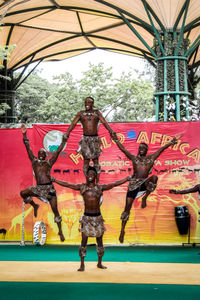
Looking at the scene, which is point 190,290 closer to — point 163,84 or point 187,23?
point 163,84

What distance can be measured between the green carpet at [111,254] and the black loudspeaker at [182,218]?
504 millimetres

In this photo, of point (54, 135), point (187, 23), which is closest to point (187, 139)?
point (54, 135)

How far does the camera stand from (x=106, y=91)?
3177 cm

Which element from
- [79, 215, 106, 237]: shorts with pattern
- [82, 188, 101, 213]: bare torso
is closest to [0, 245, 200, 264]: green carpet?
[79, 215, 106, 237]: shorts with pattern

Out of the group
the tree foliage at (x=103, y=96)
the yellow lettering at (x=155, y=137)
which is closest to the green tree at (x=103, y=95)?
the tree foliage at (x=103, y=96)

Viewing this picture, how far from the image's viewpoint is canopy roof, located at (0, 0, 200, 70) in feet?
58.1

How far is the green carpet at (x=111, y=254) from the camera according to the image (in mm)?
11141

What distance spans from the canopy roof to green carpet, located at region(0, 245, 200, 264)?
807cm

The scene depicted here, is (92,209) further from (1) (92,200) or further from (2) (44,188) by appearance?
(2) (44,188)

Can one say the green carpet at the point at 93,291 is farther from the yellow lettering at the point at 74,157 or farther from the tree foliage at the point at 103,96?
the tree foliage at the point at 103,96

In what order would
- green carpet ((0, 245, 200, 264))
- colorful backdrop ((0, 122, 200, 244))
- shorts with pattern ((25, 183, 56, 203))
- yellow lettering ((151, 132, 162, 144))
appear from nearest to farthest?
shorts with pattern ((25, 183, 56, 203)), green carpet ((0, 245, 200, 264)), colorful backdrop ((0, 122, 200, 244)), yellow lettering ((151, 132, 162, 144))

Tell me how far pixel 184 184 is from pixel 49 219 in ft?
12.1

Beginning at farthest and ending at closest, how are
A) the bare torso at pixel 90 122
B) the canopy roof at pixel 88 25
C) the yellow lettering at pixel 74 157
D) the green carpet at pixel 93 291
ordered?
the canopy roof at pixel 88 25 < the yellow lettering at pixel 74 157 < the bare torso at pixel 90 122 < the green carpet at pixel 93 291

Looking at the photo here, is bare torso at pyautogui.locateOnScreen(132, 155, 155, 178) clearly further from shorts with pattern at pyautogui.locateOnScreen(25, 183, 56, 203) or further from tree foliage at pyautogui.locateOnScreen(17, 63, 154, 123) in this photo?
tree foliage at pyautogui.locateOnScreen(17, 63, 154, 123)
